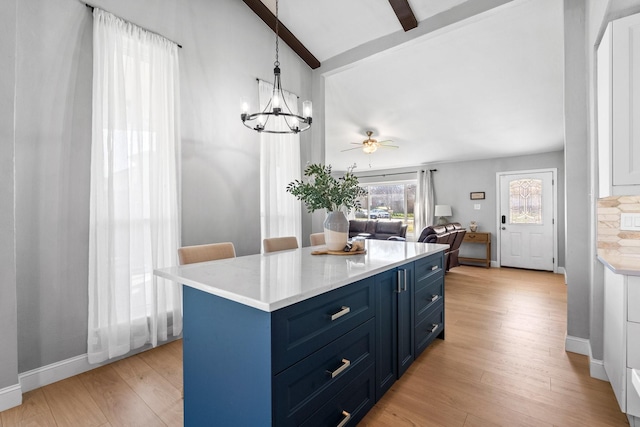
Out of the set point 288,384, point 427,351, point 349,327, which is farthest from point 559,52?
point 288,384

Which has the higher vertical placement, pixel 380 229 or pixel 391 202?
pixel 391 202

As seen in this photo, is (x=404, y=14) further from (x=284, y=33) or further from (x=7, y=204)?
(x=7, y=204)

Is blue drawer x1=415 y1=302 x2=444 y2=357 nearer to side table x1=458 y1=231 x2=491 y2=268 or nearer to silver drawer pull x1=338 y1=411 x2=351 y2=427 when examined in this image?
silver drawer pull x1=338 y1=411 x2=351 y2=427

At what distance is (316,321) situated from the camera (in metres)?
1.22

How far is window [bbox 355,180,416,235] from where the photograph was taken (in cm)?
791

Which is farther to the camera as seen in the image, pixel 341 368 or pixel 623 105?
pixel 623 105

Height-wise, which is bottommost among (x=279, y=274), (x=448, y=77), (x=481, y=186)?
(x=279, y=274)

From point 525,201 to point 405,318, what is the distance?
214 inches

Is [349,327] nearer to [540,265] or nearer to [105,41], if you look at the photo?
[105,41]

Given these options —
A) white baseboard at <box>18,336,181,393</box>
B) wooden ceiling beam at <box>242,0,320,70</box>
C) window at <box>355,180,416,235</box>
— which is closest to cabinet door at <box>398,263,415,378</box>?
white baseboard at <box>18,336,181,393</box>

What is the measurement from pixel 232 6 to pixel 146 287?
307 centimetres

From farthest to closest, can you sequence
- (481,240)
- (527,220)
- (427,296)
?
(481,240)
(527,220)
(427,296)

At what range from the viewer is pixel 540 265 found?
5676 millimetres

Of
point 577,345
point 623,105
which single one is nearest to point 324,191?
point 623,105
